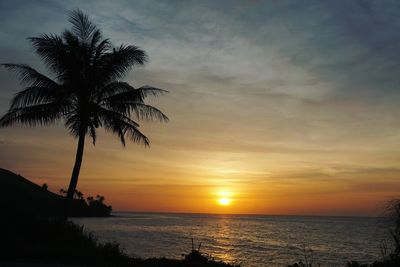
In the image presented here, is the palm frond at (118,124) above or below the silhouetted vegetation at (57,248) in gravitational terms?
above

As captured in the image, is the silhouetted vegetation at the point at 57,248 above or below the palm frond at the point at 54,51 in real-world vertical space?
below

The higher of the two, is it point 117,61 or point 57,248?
point 117,61

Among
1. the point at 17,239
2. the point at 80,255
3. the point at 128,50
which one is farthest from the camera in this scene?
the point at 128,50

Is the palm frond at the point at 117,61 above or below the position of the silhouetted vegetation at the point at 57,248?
above

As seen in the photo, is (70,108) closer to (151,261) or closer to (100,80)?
(100,80)

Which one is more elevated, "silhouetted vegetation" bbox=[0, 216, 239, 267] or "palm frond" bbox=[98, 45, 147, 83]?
"palm frond" bbox=[98, 45, 147, 83]

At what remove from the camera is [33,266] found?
1079 cm

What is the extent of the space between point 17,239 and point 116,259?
372 cm

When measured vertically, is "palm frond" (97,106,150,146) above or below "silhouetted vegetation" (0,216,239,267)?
above

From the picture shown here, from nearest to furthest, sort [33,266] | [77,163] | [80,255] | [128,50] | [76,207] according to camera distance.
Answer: [33,266] → [80,255] → [77,163] → [128,50] → [76,207]

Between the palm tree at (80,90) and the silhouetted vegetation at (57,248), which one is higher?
the palm tree at (80,90)

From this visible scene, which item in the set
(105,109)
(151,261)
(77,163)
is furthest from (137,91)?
(151,261)

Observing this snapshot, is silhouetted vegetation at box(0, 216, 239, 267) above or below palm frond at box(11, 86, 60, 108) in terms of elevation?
below

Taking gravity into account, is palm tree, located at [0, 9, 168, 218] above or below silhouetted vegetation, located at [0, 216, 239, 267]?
above
